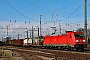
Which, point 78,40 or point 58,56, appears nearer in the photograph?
point 58,56

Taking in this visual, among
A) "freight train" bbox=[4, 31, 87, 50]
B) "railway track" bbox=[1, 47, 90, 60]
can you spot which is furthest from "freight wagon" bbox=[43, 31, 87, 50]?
"railway track" bbox=[1, 47, 90, 60]

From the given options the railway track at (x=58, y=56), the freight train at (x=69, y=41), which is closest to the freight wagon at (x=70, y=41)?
the freight train at (x=69, y=41)

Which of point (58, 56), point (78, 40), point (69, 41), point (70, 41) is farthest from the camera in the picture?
point (69, 41)

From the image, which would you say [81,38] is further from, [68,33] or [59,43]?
[59,43]

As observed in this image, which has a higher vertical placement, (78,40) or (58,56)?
Answer: (78,40)

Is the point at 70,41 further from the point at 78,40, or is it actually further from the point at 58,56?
the point at 58,56

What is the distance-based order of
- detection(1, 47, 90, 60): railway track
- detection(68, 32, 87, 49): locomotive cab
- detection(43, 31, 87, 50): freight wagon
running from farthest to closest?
detection(43, 31, 87, 50): freight wagon
detection(68, 32, 87, 49): locomotive cab
detection(1, 47, 90, 60): railway track

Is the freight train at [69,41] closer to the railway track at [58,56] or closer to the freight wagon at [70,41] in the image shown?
the freight wagon at [70,41]

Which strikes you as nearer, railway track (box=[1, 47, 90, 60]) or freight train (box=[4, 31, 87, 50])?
railway track (box=[1, 47, 90, 60])

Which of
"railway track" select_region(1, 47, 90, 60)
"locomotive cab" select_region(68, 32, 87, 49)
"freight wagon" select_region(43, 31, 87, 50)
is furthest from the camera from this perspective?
"freight wagon" select_region(43, 31, 87, 50)

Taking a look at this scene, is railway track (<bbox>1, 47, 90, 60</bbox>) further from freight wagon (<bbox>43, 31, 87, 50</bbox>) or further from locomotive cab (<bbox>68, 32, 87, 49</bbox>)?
freight wagon (<bbox>43, 31, 87, 50</bbox>)

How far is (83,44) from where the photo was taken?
39625mm

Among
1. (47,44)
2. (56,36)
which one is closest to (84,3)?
(56,36)

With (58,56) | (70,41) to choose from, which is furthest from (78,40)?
(58,56)
